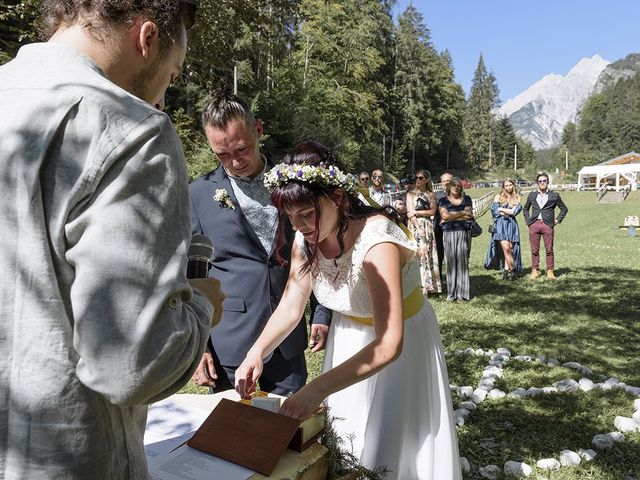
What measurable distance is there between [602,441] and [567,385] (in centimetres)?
124

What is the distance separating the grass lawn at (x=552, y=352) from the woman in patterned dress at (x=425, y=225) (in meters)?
0.43

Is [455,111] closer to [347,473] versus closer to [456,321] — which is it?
[456,321]

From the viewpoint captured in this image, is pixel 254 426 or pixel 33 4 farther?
pixel 33 4

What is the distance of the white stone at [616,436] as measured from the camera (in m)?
4.09

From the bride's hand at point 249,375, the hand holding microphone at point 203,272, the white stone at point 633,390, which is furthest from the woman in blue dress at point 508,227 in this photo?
the hand holding microphone at point 203,272

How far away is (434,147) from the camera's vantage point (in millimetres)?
69125

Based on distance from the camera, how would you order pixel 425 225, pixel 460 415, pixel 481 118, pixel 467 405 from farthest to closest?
pixel 481 118
pixel 425 225
pixel 467 405
pixel 460 415

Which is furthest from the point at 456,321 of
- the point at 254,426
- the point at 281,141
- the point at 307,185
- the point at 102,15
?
the point at 281,141

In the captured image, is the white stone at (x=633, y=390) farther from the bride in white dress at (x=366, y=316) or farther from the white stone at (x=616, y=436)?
the bride in white dress at (x=366, y=316)

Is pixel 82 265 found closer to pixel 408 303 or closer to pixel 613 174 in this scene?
pixel 408 303

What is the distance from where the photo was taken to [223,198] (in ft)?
9.60

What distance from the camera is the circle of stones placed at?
12.3ft

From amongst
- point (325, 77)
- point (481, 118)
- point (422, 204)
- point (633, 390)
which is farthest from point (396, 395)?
point (481, 118)

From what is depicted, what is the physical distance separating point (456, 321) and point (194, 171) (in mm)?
7584
